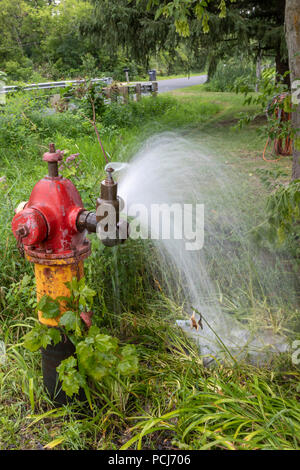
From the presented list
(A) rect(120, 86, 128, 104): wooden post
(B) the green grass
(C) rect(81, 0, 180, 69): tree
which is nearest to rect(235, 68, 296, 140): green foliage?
(B) the green grass

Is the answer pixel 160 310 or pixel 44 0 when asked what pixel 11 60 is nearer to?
pixel 44 0

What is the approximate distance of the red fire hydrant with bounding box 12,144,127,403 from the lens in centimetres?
156

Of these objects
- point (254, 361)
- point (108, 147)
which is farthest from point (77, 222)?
point (108, 147)

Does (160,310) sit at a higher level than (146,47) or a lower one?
lower

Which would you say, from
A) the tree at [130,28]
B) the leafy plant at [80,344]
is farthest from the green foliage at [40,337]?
the tree at [130,28]

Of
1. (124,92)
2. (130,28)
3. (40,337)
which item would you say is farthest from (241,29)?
(40,337)

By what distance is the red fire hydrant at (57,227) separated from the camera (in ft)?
5.12

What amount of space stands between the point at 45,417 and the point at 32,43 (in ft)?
104

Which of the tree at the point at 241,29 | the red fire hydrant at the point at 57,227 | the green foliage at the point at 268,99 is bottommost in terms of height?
the red fire hydrant at the point at 57,227

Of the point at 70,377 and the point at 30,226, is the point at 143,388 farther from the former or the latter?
the point at 30,226

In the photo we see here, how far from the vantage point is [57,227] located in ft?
5.29
